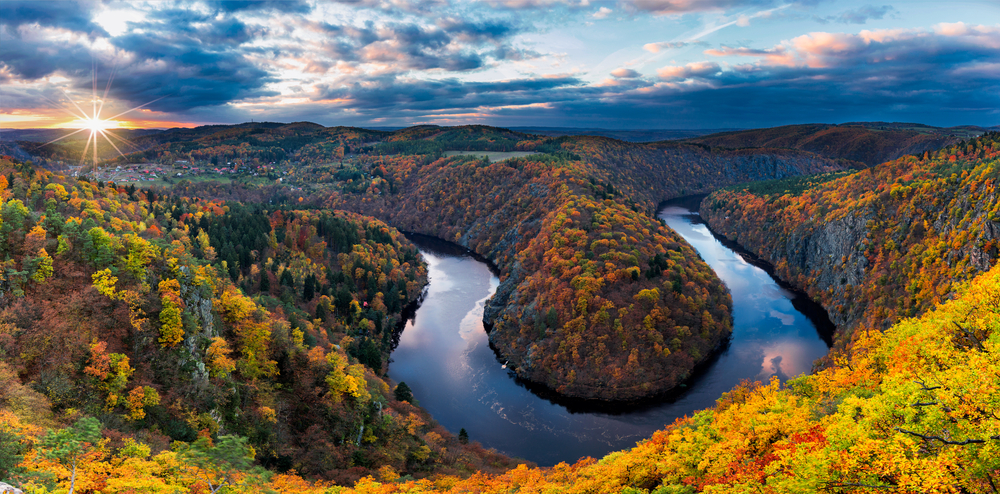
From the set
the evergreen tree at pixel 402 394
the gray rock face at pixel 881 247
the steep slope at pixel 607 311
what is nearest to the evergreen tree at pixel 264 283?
the evergreen tree at pixel 402 394

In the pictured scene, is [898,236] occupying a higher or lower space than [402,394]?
higher

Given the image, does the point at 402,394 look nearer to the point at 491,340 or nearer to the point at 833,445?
the point at 491,340

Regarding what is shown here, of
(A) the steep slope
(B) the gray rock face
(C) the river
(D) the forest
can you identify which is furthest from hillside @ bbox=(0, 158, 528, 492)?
(B) the gray rock face

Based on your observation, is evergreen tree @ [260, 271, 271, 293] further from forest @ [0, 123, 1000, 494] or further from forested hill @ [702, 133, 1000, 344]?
forested hill @ [702, 133, 1000, 344]

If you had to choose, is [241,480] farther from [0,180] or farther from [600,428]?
[0,180]

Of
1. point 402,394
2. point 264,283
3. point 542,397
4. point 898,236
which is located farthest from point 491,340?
point 898,236

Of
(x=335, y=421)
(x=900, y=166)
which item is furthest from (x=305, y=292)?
(x=900, y=166)
